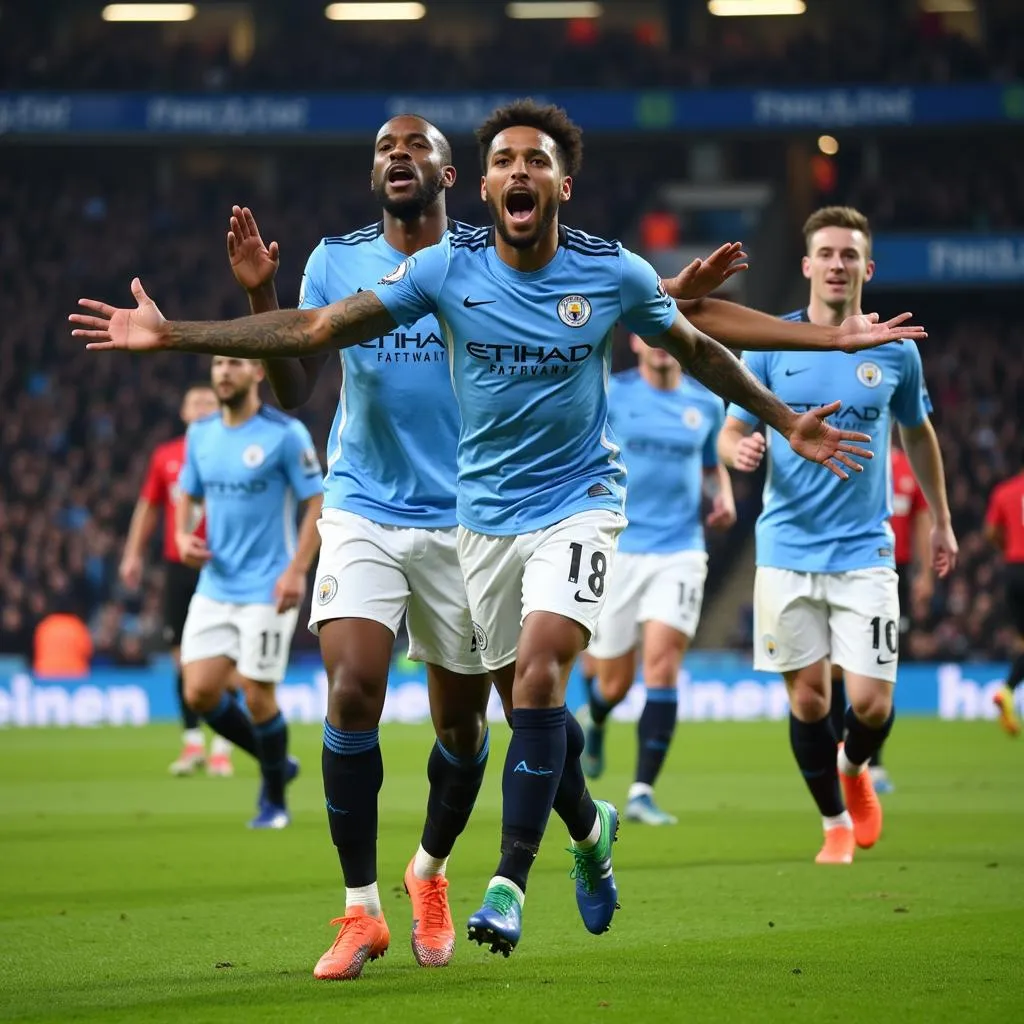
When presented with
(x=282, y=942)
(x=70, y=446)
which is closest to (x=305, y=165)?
(x=70, y=446)

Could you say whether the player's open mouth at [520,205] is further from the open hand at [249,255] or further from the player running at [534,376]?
the open hand at [249,255]

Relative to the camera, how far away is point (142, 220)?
35.7 metres

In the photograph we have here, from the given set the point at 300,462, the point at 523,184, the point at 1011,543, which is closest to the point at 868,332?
the point at 523,184

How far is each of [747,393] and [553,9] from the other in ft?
113

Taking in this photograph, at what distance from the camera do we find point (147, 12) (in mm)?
38500

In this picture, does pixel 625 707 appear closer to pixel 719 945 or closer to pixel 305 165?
pixel 719 945

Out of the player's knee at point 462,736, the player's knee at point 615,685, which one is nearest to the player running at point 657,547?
the player's knee at point 615,685

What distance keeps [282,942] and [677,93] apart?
30.3m

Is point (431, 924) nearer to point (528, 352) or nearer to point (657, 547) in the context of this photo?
point (528, 352)

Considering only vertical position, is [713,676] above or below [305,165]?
below

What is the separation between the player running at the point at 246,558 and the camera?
10.5m

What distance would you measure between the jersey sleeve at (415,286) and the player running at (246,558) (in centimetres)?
477

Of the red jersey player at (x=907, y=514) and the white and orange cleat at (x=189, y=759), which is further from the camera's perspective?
the white and orange cleat at (x=189, y=759)

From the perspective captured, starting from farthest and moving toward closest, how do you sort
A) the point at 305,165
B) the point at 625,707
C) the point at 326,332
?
the point at 305,165 < the point at 625,707 < the point at 326,332
